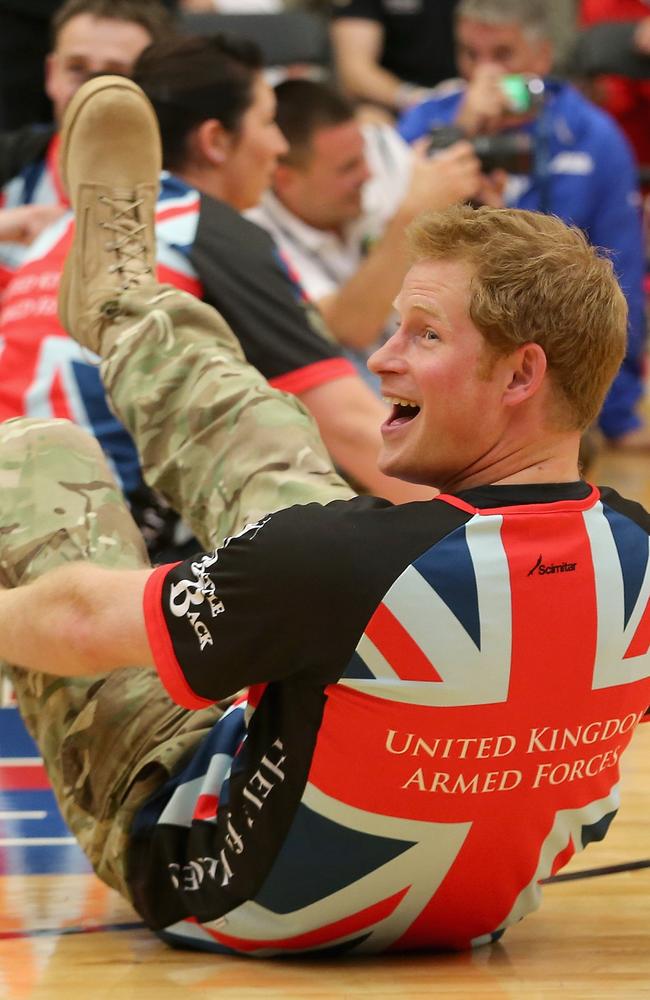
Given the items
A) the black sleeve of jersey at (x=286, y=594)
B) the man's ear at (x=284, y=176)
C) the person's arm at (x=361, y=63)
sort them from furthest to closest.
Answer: the person's arm at (x=361, y=63) < the man's ear at (x=284, y=176) < the black sleeve of jersey at (x=286, y=594)

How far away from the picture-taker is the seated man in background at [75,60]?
3801mm

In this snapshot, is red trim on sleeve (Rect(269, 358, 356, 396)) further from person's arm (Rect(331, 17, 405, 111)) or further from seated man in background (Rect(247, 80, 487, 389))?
person's arm (Rect(331, 17, 405, 111))

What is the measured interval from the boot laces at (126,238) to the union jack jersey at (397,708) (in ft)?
2.53

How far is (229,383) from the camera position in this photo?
1981mm

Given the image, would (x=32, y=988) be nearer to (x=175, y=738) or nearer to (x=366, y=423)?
(x=175, y=738)

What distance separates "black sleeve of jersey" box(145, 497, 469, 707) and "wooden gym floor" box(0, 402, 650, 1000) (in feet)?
1.16

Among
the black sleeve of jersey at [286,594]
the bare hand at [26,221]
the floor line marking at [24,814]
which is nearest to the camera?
the black sleeve of jersey at [286,594]

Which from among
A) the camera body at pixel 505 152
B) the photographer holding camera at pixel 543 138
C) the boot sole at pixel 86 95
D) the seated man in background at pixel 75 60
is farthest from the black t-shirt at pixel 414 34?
the boot sole at pixel 86 95

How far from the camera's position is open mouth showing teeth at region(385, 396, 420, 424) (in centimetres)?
162

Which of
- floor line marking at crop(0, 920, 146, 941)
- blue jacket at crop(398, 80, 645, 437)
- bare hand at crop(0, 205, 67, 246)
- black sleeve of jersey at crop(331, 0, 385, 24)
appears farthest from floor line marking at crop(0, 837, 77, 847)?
black sleeve of jersey at crop(331, 0, 385, 24)

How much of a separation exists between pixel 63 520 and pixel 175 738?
0.91 ft

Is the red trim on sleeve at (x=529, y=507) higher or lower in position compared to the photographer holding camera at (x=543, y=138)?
higher

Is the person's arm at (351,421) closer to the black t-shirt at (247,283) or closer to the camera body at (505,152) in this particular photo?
the black t-shirt at (247,283)

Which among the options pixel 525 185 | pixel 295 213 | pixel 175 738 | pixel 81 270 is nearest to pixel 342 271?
pixel 295 213
